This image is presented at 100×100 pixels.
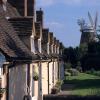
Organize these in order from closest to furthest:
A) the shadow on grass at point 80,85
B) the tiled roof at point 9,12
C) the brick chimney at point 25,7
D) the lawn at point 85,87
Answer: the tiled roof at point 9,12
the brick chimney at point 25,7
the lawn at point 85,87
the shadow on grass at point 80,85

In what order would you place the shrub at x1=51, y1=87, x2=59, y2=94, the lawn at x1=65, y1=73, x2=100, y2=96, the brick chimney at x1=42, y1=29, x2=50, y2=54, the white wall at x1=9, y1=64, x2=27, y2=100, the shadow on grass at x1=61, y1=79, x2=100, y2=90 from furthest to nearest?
the shadow on grass at x1=61, y1=79, x2=100, y2=90, the lawn at x1=65, y1=73, x2=100, y2=96, the shrub at x1=51, y1=87, x2=59, y2=94, the brick chimney at x1=42, y1=29, x2=50, y2=54, the white wall at x1=9, y1=64, x2=27, y2=100

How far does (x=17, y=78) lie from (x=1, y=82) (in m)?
4.37

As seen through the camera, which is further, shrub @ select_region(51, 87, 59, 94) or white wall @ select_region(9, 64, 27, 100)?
shrub @ select_region(51, 87, 59, 94)

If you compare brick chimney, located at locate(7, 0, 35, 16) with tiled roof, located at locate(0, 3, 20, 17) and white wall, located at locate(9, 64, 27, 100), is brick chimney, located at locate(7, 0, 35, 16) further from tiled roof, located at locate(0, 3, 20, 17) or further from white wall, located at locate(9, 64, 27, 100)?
white wall, located at locate(9, 64, 27, 100)

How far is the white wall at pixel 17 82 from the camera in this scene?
1897cm

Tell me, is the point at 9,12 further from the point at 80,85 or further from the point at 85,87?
the point at 80,85

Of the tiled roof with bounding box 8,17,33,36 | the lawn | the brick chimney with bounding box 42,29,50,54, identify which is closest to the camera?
the tiled roof with bounding box 8,17,33,36

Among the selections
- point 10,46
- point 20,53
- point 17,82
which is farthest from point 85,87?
point 10,46

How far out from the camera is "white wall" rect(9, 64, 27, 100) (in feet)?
62.2

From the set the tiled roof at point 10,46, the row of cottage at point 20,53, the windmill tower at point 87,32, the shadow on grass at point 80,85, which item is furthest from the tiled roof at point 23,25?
the windmill tower at point 87,32

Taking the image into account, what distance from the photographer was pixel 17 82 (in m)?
21.2

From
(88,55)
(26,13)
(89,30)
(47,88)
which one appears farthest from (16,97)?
(89,30)

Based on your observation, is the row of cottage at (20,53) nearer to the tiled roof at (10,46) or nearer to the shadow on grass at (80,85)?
the tiled roof at (10,46)

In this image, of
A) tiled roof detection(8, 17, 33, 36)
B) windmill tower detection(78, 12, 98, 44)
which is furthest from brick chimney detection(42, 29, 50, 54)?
windmill tower detection(78, 12, 98, 44)
